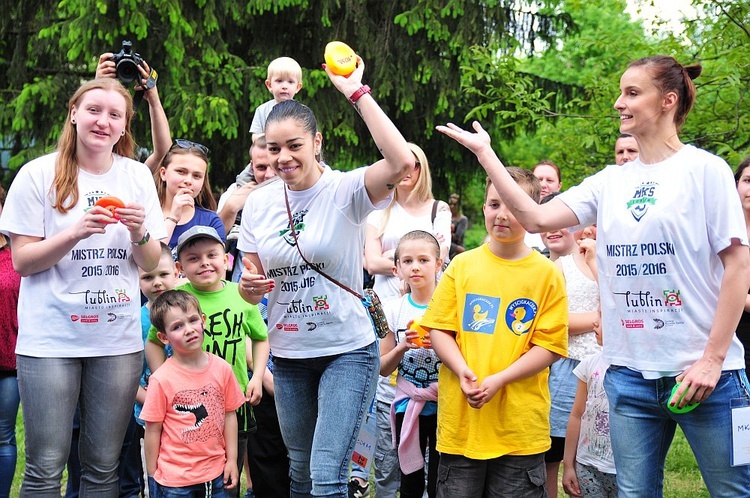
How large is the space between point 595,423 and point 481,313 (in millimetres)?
997

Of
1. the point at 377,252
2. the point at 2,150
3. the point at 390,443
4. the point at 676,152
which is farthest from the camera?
the point at 2,150

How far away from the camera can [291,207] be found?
425 centimetres

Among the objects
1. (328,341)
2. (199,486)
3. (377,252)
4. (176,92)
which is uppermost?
(176,92)

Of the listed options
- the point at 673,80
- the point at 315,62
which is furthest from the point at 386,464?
the point at 315,62

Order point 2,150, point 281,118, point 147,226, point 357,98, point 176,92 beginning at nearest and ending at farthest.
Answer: point 357,98 < point 281,118 < point 147,226 < point 176,92 < point 2,150

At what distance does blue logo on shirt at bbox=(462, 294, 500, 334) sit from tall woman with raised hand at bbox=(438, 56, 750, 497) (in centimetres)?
69

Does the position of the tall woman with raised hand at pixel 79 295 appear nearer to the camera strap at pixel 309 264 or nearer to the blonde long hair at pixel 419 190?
the camera strap at pixel 309 264

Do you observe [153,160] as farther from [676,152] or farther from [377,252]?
[676,152]

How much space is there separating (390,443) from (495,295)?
64.2 inches

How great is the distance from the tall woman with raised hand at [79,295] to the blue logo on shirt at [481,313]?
153 cm

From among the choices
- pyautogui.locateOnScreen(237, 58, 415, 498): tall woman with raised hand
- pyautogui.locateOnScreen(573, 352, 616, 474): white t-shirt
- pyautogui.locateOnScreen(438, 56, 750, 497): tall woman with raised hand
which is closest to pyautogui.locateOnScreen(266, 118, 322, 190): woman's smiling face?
pyautogui.locateOnScreen(237, 58, 415, 498): tall woman with raised hand

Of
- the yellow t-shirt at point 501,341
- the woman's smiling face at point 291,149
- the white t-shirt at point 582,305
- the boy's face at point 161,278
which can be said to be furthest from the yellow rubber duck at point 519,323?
the boy's face at point 161,278

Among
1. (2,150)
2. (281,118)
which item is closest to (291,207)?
(281,118)

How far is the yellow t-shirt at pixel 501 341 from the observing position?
13.8ft
